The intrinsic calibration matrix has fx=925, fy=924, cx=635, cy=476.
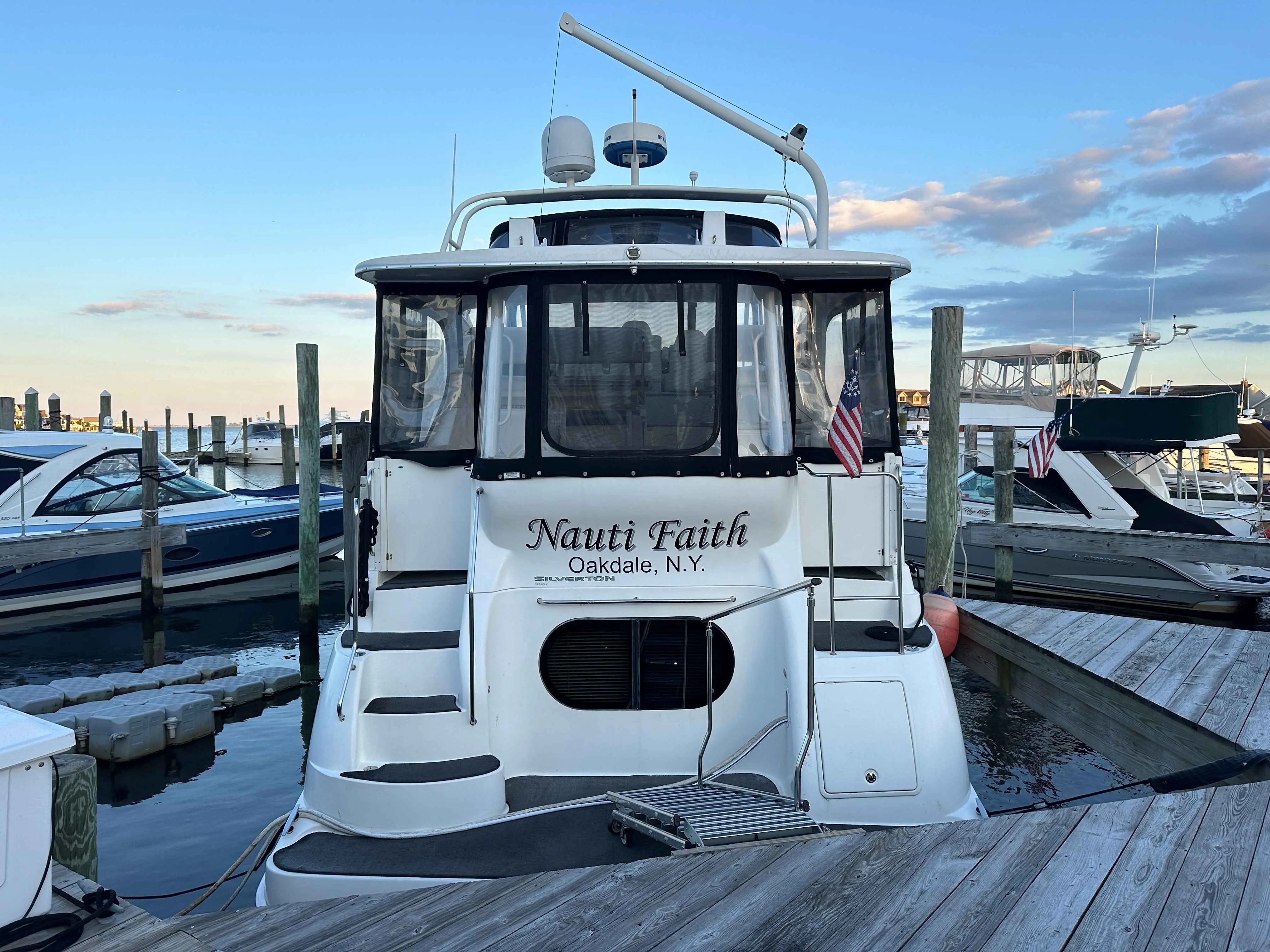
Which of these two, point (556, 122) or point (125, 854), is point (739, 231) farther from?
point (125, 854)

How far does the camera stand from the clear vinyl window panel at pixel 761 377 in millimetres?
5137

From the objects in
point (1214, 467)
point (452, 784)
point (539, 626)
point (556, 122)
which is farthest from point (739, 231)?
point (1214, 467)

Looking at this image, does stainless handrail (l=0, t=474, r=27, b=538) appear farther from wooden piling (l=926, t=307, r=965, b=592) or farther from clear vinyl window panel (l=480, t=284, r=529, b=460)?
wooden piling (l=926, t=307, r=965, b=592)

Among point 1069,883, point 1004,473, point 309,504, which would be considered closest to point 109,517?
point 309,504

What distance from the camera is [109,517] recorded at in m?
14.2

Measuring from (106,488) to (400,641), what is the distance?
1170 centimetres

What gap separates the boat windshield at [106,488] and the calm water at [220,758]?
1559 millimetres

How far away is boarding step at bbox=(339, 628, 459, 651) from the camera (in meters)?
4.88

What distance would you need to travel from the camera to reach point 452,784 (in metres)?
4.11

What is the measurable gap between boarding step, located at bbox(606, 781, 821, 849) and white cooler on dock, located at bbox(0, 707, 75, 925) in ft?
6.72

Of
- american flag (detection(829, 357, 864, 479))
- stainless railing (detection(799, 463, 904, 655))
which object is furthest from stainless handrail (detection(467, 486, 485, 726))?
american flag (detection(829, 357, 864, 479))

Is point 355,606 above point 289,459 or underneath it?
underneath

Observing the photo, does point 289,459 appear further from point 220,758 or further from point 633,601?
point 633,601

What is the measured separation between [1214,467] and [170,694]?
3244 centimetres
